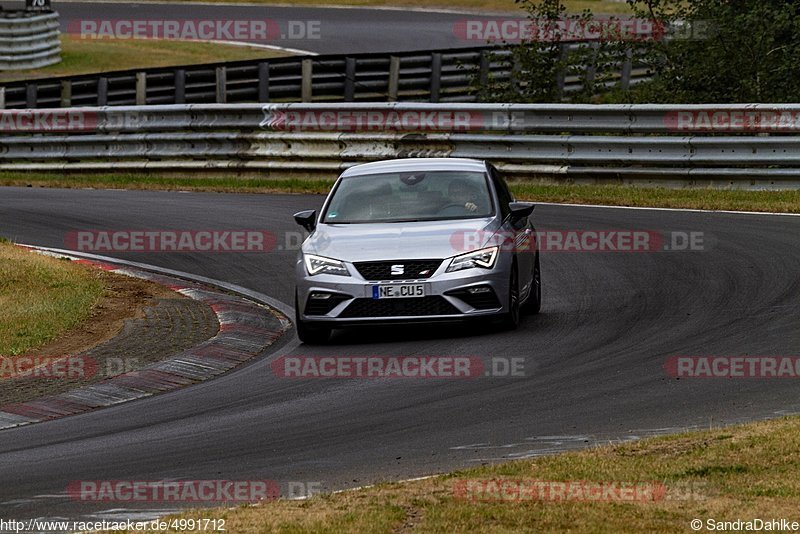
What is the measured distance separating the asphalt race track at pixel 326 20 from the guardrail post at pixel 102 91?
390 inches

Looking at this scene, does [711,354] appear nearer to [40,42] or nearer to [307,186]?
[307,186]

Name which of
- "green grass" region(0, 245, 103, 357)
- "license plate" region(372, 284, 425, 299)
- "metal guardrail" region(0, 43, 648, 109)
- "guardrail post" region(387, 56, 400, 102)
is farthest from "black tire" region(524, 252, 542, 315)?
"guardrail post" region(387, 56, 400, 102)

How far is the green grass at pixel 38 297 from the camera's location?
41.4 ft

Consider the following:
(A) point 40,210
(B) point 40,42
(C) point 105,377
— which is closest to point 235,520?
(C) point 105,377

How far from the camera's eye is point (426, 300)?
12250 millimetres

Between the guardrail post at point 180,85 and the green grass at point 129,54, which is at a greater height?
the green grass at point 129,54

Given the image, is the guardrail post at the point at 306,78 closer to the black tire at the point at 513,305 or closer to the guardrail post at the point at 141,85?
the guardrail post at the point at 141,85

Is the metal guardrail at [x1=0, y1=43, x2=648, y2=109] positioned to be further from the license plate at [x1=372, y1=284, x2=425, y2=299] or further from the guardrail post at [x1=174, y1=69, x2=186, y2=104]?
the license plate at [x1=372, y1=284, x2=425, y2=299]

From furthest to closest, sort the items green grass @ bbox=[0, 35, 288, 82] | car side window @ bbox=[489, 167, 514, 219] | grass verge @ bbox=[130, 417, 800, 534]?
green grass @ bbox=[0, 35, 288, 82] → car side window @ bbox=[489, 167, 514, 219] → grass verge @ bbox=[130, 417, 800, 534]

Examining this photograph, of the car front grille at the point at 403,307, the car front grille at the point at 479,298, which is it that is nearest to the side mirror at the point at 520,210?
the car front grille at the point at 479,298

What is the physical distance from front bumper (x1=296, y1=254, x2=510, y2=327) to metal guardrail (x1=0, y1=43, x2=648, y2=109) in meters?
17.1

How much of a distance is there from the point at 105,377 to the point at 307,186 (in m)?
11.3

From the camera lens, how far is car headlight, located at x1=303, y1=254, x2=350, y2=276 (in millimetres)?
12469

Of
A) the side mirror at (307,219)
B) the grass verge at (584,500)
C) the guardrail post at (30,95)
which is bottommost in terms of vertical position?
the grass verge at (584,500)
